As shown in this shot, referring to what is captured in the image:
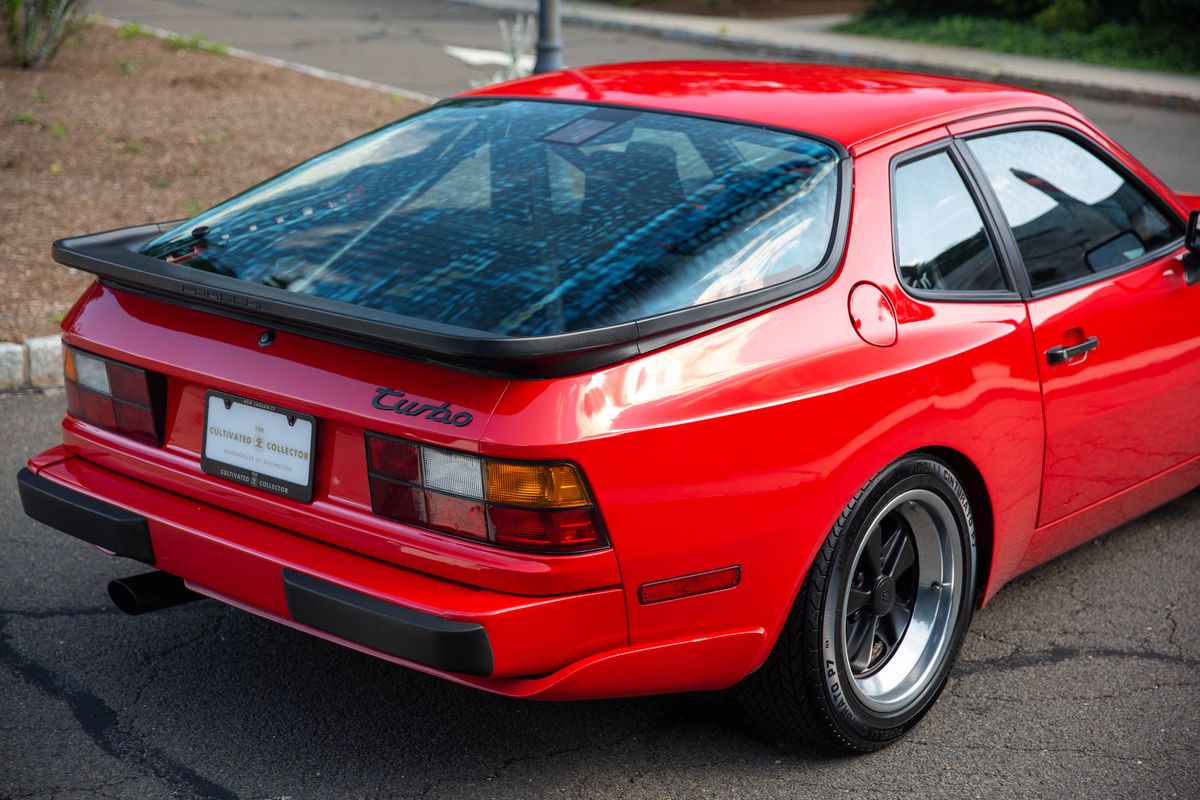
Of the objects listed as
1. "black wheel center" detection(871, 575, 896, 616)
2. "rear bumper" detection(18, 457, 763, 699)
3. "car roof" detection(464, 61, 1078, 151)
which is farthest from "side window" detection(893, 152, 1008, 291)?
"rear bumper" detection(18, 457, 763, 699)

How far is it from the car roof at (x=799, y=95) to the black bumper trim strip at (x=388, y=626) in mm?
1482

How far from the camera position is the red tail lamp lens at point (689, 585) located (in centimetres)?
247

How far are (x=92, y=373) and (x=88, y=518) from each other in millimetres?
355

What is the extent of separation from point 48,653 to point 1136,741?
2759 millimetres

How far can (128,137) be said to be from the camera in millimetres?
8945

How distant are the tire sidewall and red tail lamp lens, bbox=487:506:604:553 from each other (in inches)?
23.7

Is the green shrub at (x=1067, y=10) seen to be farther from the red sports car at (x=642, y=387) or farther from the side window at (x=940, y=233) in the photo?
the side window at (x=940, y=233)

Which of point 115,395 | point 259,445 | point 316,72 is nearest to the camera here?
point 259,445

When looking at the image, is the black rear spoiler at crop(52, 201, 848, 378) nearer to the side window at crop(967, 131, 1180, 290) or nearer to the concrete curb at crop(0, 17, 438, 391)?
the side window at crop(967, 131, 1180, 290)

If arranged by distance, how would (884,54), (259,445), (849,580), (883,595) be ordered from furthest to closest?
(884,54), (883,595), (849,580), (259,445)

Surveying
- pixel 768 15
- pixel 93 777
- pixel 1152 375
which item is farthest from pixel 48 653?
pixel 768 15

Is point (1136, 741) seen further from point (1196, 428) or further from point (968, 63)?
point (968, 63)

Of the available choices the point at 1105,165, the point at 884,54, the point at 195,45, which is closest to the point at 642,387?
the point at 1105,165

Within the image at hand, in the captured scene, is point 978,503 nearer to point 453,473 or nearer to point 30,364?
point 453,473
